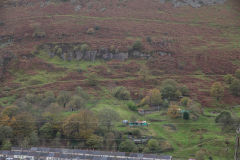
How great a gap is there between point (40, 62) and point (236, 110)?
64.9 metres

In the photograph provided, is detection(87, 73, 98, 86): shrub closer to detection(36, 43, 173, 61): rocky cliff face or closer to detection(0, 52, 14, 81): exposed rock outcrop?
detection(36, 43, 173, 61): rocky cliff face

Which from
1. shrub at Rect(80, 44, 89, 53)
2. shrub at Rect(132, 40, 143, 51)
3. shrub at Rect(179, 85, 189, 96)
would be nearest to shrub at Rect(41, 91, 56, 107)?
shrub at Rect(179, 85, 189, 96)

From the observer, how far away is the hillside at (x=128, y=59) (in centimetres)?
5994

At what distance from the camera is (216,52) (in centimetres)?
10631

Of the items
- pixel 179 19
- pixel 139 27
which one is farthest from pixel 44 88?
pixel 179 19

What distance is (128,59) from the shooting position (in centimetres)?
10519

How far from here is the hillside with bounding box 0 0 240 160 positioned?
59.9 meters

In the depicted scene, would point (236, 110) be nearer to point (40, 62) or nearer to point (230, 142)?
point (230, 142)

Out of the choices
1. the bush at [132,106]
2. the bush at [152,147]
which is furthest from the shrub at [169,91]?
the bush at [152,147]

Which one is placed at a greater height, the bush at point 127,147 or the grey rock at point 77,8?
the grey rock at point 77,8

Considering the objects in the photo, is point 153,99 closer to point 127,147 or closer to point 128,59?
point 127,147

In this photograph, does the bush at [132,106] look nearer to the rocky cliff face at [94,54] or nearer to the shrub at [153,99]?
the shrub at [153,99]

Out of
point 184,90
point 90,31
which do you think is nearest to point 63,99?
point 184,90

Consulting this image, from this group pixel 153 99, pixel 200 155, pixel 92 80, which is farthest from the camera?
pixel 92 80
